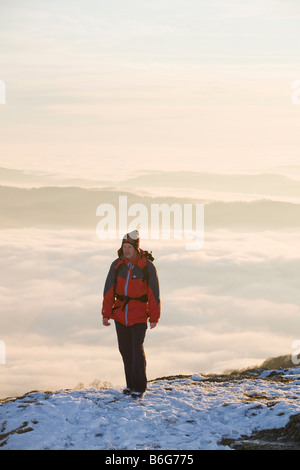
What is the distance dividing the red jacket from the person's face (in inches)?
5.4

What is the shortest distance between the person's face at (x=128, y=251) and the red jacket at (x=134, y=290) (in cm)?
14

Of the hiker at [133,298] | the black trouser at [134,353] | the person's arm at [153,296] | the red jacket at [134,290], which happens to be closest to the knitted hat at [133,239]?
the hiker at [133,298]

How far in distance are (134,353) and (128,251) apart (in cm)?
184

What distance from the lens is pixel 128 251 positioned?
11992 mm

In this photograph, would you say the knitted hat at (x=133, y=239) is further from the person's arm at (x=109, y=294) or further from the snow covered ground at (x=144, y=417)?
the snow covered ground at (x=144, y=417)

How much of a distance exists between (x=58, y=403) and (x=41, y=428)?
1158mm

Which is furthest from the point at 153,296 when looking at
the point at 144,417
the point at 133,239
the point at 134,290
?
the point at 144,417

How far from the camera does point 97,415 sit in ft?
36.7

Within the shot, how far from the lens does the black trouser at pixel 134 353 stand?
12172mm

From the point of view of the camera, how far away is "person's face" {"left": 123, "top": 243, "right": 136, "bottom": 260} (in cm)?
1197

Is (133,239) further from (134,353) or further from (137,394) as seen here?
(137,394)

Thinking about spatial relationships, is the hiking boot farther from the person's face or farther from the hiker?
the person's face
